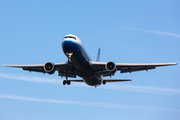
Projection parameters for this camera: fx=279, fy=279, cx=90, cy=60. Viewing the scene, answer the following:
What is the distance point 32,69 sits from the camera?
145 ft

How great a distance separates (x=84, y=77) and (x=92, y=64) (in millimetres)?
3213

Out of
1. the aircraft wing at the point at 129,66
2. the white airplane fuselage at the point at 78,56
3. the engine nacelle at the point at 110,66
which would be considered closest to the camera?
the white airplane fuselage at the point at 78,56

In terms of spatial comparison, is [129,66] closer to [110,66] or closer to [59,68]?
[110,66]

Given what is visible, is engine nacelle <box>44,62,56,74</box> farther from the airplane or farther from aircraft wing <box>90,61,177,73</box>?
aircraft wing <box>90,61,177,73</box>

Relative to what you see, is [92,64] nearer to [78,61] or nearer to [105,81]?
[78,61]

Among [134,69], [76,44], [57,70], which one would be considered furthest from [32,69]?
[134,69]

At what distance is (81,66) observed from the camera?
38.5m

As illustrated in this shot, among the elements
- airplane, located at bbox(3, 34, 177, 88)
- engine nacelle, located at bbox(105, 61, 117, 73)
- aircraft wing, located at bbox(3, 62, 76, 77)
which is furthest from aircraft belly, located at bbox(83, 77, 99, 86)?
engine nacelle, located at bbox(105, 61, 117, 73)

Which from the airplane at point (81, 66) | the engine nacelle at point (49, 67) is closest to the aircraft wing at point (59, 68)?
the airplane at point (81, 66)

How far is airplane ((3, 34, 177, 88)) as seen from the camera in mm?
35656

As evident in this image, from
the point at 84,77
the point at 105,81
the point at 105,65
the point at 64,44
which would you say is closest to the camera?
the point at 64,44

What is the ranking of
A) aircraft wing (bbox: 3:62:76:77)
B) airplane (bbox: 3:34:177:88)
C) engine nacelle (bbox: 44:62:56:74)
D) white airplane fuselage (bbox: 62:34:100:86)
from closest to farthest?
white airplane fuselage (bbox: 62:34:100:86) < airplane (bbox: 3:34:177:88) < engine nacelle (bbox: 44:62:56:74) < aircraft wing (bbox: 3:62:76:77)

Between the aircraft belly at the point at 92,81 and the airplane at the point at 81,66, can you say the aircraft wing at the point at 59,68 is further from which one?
the aircraft belly at the point at 92,81

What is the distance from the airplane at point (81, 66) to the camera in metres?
35.7
